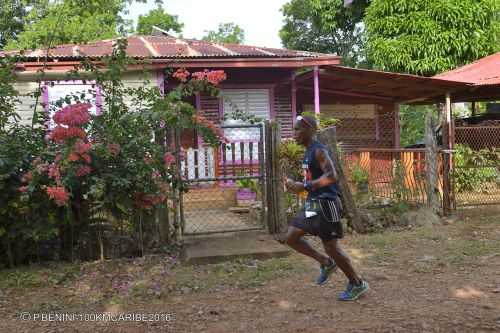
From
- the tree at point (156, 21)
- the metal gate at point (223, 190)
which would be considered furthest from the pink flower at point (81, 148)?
the tree at point (156, 21)

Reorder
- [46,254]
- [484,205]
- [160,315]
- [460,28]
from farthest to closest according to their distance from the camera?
[460,28] < [484,205] < [46,254] < [160,315]

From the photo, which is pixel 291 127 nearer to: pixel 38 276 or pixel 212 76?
pixel 212 76

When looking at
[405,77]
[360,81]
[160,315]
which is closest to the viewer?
[160,315]

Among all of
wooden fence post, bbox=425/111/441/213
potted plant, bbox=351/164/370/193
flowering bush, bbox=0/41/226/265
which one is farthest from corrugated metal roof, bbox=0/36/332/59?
flowering bush, bbox=0/41/226/265

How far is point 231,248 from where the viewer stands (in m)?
5.70

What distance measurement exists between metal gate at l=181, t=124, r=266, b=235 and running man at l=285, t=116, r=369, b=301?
6.38 ft

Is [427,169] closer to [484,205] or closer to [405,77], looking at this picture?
[484,205]

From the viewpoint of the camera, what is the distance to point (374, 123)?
13555 mm

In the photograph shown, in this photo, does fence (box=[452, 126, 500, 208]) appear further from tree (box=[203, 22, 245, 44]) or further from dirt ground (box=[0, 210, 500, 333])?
tree (box=[203, 22, 245, 44])

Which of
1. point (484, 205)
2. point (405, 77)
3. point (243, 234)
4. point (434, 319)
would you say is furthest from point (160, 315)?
point (405, 77)

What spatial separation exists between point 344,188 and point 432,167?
1660 millimetres

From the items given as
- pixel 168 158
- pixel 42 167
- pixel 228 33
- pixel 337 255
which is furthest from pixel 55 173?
pixel 228 33

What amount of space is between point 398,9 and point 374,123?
21.7 feet

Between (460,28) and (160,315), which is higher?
(460,28)
